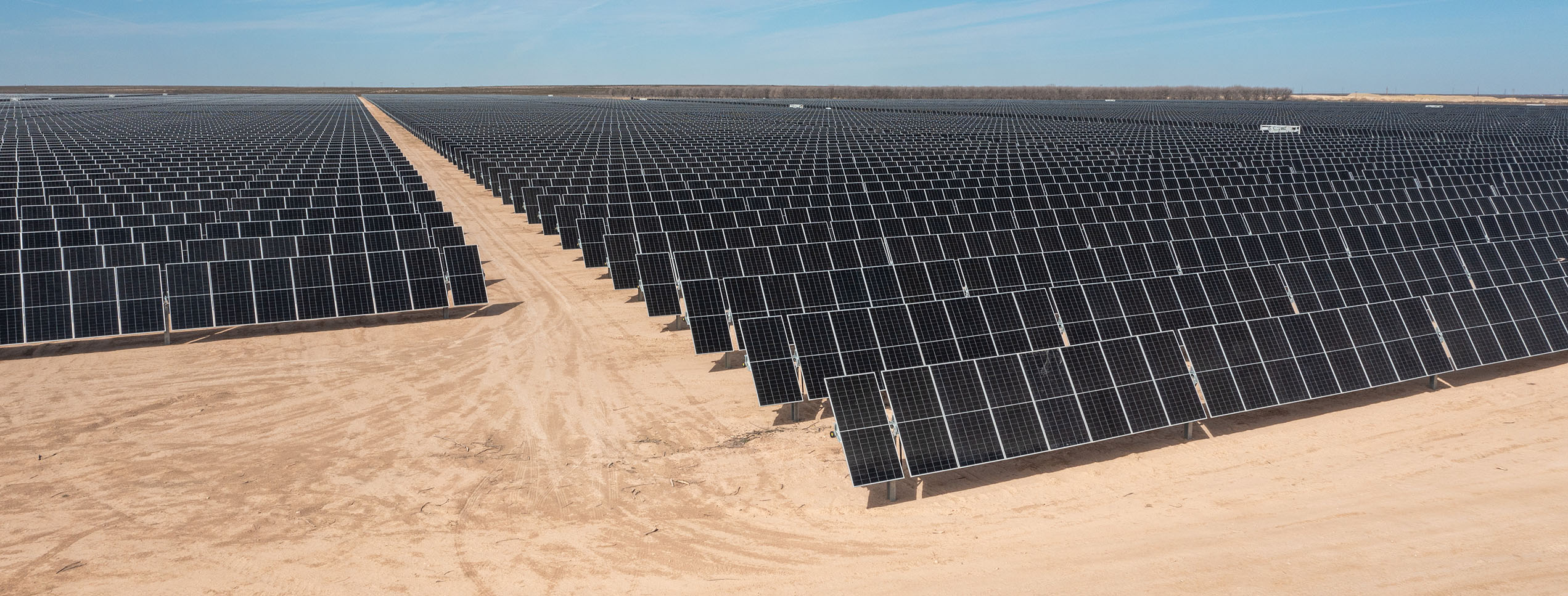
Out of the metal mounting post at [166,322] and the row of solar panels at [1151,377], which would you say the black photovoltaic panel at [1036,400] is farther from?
the metal mounting post at [166,322]

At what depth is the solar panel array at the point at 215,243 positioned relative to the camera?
14.6 metres

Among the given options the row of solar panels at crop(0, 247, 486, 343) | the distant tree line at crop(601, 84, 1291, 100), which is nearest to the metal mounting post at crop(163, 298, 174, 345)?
the row of solar panels at crop(0, 247, 486, 343)

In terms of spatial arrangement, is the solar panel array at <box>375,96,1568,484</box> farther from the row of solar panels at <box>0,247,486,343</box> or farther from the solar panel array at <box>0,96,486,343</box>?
the solar panel array at <box>0,96,486,343</box>

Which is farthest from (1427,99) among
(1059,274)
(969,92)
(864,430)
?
(864,430)

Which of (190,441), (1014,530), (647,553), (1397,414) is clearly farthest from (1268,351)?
(190,441)

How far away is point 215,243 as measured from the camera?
60.4 feet

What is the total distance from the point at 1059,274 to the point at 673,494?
9.40 metres

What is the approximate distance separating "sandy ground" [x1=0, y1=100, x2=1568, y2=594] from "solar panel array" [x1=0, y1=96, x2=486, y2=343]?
177 cm

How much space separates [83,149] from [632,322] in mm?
45177

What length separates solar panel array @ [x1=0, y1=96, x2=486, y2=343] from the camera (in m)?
14.6

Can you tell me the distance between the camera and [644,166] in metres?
35.0

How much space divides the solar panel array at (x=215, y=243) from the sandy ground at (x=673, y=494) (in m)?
1.77

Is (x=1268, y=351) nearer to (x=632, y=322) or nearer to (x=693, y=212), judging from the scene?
(x=632, y=322)

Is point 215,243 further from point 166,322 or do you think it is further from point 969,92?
point 969,92
